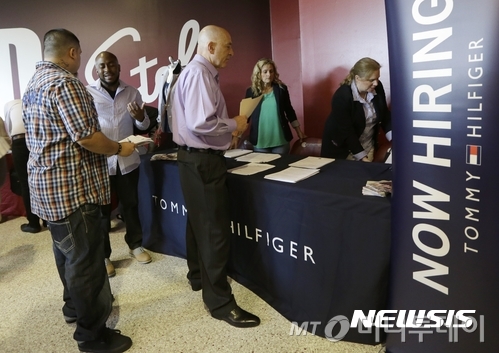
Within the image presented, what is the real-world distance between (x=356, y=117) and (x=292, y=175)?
0.93 meters

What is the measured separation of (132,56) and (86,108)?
3149 mm

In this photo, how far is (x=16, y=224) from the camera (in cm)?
417

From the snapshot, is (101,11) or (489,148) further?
(101,11)

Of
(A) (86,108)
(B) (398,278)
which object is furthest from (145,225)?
(B) (398,278)

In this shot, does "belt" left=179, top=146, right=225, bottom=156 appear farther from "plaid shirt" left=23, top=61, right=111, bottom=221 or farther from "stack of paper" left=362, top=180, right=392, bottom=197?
"stack of paper" left=362, top=180, right=392, bottom=197

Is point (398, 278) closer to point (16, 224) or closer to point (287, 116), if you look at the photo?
point (287, 116)

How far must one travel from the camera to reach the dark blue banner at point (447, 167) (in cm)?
121

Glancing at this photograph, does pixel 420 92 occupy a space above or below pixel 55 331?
above

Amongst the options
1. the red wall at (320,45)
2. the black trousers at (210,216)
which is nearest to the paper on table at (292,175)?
the black trousers at (210,216)

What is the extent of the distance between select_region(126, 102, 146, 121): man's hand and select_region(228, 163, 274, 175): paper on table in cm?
80

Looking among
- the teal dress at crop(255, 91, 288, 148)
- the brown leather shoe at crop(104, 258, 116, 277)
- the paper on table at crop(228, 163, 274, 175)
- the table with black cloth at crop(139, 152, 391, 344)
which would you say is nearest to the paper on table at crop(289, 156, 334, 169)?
the table with black cloth at crop(139, 152, 391, 344)

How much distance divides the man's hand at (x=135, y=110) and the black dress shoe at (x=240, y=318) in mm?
1458

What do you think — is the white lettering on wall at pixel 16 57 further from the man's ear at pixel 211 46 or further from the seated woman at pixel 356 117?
the seated woman at pixel 356 117

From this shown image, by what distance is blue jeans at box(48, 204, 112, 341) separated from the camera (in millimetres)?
1726
